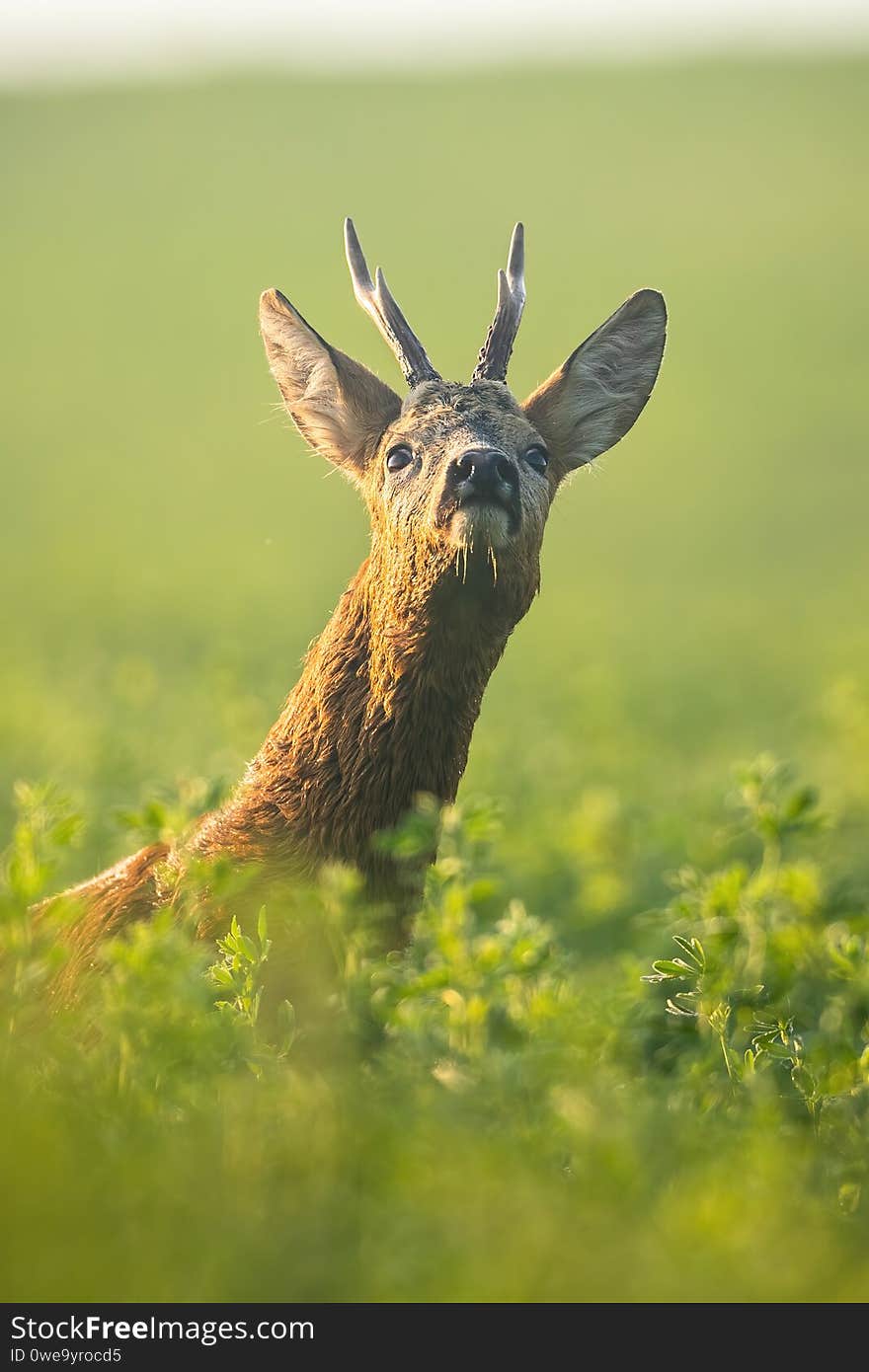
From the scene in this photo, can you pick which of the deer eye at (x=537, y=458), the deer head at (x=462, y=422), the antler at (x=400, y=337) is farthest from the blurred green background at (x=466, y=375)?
the antler at (x=400, y=337)

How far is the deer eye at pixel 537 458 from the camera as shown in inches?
261

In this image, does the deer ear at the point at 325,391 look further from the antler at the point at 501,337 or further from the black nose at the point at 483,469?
the black nose at the point at 483,469

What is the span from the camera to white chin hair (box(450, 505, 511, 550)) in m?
5.91

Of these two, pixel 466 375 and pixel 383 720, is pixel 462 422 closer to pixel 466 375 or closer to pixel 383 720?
pixel 383 720

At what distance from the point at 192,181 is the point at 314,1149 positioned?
48.2m

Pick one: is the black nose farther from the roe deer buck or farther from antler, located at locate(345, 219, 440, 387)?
antler, located at locate(345, 219, 440, 387)

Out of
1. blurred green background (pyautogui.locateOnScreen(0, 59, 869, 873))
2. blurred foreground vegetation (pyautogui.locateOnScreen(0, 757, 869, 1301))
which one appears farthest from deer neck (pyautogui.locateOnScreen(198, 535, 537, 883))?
blurred green background (pyautogui.locateOnScreen(0, 59, 869, 873))

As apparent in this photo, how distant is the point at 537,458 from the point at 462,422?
0.42 metres

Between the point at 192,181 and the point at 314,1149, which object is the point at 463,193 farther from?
the point at 314,1149

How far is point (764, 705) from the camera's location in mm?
16750

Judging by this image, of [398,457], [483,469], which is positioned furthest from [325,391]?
[483,469]

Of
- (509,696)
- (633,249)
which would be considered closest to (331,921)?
(509,696)

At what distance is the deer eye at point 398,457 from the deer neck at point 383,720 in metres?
0.37

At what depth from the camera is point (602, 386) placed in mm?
7535
